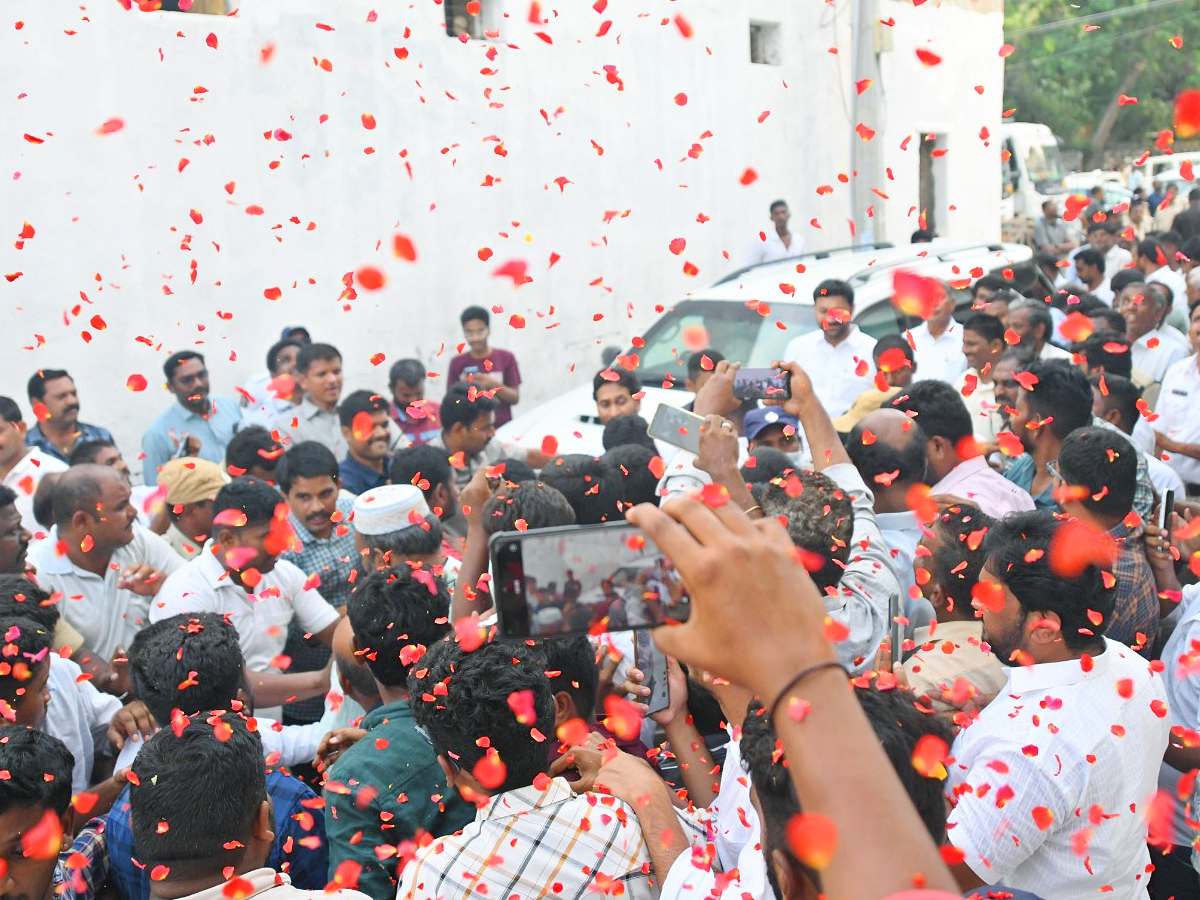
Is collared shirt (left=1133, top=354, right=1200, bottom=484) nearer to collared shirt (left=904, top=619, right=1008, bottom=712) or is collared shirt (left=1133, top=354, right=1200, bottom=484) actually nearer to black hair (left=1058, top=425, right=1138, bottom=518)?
black hair (left=1058, top=425, right=1138, bottom=518)

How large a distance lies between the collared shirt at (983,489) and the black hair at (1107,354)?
A: 7.41 ft

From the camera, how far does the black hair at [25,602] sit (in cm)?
353

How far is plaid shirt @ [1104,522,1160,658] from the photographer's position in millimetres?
3512

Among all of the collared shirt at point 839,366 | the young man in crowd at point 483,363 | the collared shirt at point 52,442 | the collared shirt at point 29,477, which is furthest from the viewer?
the young man in crowd at point 483,363

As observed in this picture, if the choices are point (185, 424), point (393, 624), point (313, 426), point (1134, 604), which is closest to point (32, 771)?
point (393, 624)

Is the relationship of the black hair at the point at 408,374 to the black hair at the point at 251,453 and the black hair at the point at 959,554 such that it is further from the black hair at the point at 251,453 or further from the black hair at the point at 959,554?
the black hair at the point at 959,554

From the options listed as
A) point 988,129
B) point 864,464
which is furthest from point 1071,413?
point 988,129

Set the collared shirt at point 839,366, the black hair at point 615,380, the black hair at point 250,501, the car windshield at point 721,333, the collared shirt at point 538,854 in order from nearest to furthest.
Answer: the collared shirt at point 538,854
the black hair at point 250,501
the black hair at point 615,380
the collared shirt at point 839,366
the car windshield at point 721,333

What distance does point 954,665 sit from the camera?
3.05 meters

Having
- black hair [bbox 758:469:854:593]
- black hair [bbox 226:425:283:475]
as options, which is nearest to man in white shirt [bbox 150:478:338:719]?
black hair [bbox 226:425:283:475]

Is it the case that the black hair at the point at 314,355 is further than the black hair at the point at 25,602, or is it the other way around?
the black hair at the point at 314,355

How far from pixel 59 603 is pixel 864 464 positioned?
9.46 feet

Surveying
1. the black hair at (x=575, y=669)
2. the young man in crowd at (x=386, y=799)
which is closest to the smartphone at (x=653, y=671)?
the black hair at (x=575, y=669)

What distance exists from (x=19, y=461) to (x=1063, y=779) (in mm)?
4777
